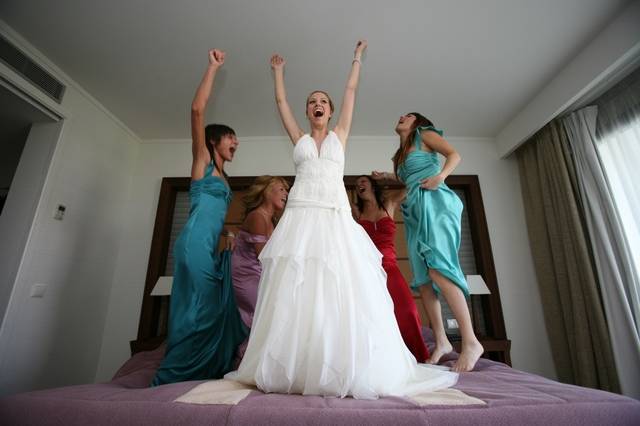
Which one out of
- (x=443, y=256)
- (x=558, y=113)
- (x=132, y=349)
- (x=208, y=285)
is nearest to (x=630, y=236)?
(x=558, y=113)

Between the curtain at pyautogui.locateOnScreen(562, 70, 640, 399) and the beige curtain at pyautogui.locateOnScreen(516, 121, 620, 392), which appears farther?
the beige curtain at pyautogui.locateOnScreen(516, 121, 620, 392)

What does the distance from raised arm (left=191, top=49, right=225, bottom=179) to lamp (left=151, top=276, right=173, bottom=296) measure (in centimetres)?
128

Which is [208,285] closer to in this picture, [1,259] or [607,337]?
[1,259]

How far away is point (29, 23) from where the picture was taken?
76.9 inches

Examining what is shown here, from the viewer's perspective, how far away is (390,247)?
219 centimetres

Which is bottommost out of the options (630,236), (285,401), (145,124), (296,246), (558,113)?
(285,401)

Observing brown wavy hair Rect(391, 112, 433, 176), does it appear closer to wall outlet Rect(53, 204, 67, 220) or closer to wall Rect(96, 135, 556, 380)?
wall Rect(96, 135, 556, 380)

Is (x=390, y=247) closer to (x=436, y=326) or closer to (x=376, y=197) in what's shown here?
(x=376, y=197)

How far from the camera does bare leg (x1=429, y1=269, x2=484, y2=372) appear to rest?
1350 mm

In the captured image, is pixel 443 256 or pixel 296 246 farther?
pixel 443 256

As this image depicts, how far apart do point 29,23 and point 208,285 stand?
2.21m

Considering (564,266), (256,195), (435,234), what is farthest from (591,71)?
(256,195)

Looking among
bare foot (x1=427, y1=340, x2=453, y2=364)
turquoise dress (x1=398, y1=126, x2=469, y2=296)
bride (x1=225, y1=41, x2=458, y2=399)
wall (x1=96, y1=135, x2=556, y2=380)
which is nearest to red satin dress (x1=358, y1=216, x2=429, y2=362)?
bare foot (x1=427, y1=340, x2=453, y2=364)

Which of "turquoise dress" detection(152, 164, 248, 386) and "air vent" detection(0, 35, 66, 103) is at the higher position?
"air vent" detection(0, 35, 66, 103)
